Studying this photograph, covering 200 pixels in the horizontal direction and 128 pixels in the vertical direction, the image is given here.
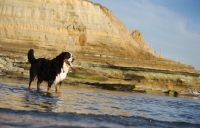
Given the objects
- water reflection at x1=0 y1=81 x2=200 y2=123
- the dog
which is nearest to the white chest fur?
the dog

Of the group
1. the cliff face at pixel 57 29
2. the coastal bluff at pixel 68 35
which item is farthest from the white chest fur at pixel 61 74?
the cliff face at pixel 57 29

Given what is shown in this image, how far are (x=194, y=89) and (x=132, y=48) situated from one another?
53.3 feet

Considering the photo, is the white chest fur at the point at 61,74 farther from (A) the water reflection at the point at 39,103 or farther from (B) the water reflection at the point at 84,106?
(A) the water reflection at the point at 39,103

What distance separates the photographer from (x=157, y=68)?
3117 centimetres

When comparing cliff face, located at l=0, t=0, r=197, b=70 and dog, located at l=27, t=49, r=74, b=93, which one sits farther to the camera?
cliff face, located at l=0, t=0, r=197, b=70

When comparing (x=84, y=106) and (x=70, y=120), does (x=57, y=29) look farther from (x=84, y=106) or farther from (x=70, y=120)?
(x=70, y=120)

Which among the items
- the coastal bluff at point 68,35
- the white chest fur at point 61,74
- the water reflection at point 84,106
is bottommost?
the water reflection at point 84,106

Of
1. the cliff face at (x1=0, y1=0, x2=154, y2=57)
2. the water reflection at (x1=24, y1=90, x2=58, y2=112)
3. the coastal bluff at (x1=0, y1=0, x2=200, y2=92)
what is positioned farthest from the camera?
the cliff face at (x1=0, y1=0, x2=154, y2=57)

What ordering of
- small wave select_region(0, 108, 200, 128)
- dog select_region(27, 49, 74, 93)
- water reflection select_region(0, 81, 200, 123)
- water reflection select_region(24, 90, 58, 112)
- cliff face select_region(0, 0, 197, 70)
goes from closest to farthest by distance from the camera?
small wave select_region(0, 108, 200, 128) < water reflection select_region(24, 90, 58, 112) < water reflection select_region(0, 81, 200, 123) < dog select_region(27, 49, 74, 93) < cliff face select_region(0, 0, 197, 70)

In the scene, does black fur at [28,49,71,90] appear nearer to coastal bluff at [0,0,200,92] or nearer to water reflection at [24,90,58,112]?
water reflection at [24,90,58,112]

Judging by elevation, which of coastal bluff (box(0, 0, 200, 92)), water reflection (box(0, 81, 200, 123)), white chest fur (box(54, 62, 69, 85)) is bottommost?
water reflection (box(0, 81, 200, 123))

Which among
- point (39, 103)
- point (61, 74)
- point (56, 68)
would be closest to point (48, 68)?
point (56, 68)

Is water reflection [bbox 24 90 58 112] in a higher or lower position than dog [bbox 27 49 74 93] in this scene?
lower

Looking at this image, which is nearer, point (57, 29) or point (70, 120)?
point (70, 120)
